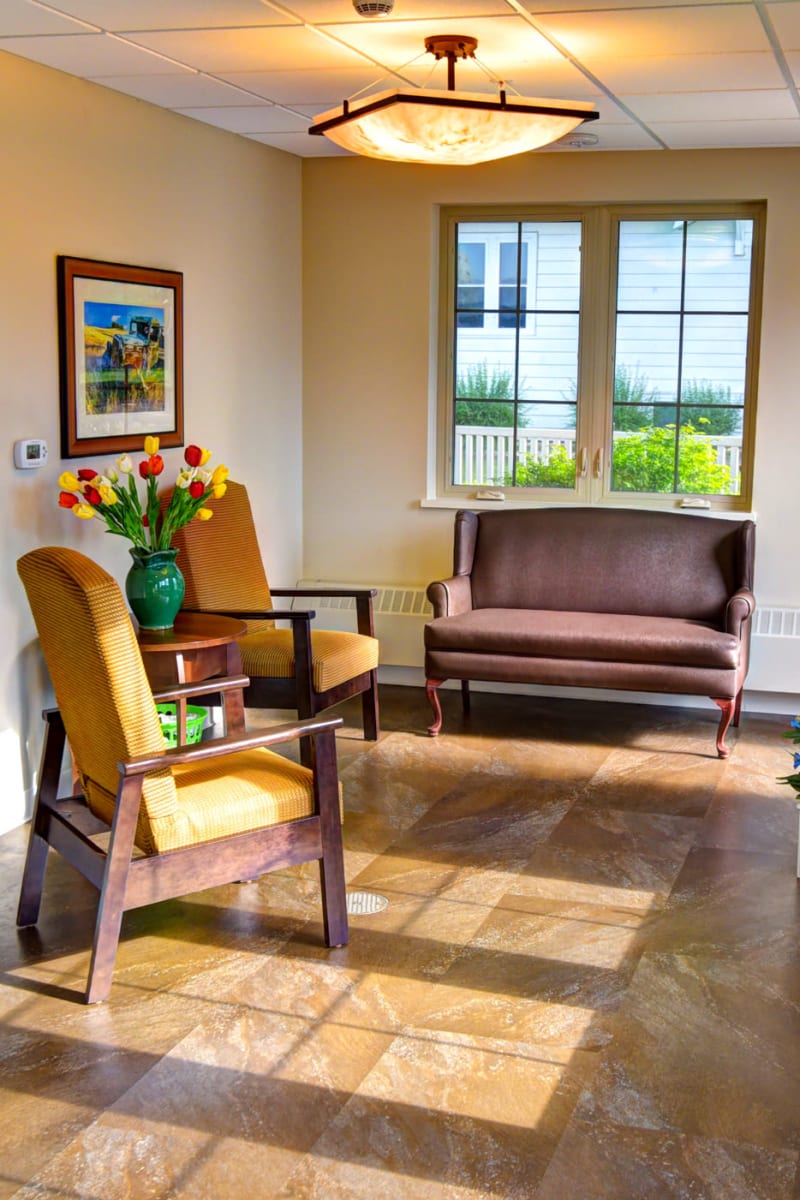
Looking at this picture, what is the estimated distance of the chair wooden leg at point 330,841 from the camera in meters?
3.60

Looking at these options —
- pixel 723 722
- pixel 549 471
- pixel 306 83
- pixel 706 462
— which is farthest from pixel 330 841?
pixel 706 462

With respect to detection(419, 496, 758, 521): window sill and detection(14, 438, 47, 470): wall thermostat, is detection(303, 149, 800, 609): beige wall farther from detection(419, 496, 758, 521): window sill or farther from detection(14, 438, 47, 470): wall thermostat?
detection(14, 438, 47, 470): wall thermostat

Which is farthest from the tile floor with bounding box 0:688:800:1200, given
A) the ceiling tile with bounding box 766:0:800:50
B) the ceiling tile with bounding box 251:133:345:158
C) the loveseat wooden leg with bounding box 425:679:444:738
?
the ceiling tile with bounding box 251:133:345:158

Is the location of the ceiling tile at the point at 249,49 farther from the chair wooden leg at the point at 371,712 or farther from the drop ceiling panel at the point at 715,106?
the chair wooden leg at the point at 371,712

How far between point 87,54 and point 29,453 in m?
1.34

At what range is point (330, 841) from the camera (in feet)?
11.9

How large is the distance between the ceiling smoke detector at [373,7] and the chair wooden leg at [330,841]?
2025 mm

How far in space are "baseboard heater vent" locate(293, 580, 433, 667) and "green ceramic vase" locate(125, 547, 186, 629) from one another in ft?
6.83

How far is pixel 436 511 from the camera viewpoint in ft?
22.3

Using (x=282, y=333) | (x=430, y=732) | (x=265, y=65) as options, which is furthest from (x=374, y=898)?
(x=282, y=333)

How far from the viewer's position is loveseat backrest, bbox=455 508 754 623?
20.0ft

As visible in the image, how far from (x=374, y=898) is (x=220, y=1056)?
1.02 metres

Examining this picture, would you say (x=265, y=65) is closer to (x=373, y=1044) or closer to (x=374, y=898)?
(x=374, y=898)

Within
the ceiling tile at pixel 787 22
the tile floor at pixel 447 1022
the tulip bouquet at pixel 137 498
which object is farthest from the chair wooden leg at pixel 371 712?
the ceiling tile at pixel 787 22
